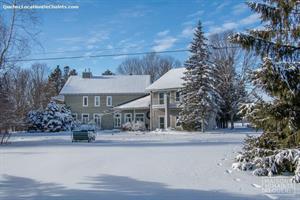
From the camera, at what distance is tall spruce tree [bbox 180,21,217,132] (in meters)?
36.5

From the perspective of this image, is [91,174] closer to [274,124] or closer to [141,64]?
[274,124]

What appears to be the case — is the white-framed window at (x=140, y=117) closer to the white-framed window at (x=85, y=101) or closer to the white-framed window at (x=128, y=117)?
the white-framed window at (x=128, y=117)

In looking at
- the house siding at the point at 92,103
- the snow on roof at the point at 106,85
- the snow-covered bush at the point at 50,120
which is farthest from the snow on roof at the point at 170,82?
the snow-covered bush at the point at 50,120

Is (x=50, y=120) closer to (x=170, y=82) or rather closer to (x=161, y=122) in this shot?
(x=161, y=122)

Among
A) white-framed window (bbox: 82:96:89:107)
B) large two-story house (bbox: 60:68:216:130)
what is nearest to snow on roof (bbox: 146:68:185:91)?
large two-story house (bbox: 60:68:216:130)

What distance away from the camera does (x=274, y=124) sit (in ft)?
32.6

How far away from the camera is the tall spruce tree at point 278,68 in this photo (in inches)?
362

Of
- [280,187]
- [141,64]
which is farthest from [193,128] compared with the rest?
[141,64]

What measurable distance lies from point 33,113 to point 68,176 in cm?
3686

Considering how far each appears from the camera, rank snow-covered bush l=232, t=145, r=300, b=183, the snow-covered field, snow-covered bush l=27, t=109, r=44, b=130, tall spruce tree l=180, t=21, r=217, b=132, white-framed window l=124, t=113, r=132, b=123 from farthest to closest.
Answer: white-framed window l=124, t=113, r=132, b=123, snow-covered bush l=27, t=109, r=44, b=130, tall spruce tree l=180, t=21, r=217, b=132, snow-covered bush l=232, t=145, r=300, b=183, the snow-covered field

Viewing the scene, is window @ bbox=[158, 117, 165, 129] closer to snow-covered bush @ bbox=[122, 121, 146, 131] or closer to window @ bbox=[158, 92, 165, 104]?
snow-covered bush @ bbox=[122, 121, 146, 131]

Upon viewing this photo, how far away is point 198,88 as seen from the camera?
37.0m

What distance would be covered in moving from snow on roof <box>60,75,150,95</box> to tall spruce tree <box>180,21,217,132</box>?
617 inches

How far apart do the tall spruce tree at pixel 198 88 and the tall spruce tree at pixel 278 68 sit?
26.0 metres
